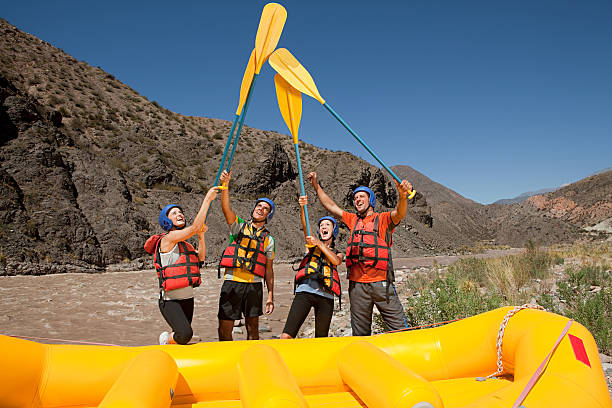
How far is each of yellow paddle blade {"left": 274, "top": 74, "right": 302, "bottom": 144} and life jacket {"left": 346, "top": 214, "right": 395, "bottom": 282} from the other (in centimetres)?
141

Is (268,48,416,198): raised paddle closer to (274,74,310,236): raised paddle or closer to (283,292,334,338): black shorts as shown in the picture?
(274,74,310,236): raised paddle

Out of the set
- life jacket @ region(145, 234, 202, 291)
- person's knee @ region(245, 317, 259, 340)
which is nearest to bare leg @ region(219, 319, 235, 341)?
person's knee @ region(245, 317, 259, 340)

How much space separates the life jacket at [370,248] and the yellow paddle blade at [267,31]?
6.13 feet

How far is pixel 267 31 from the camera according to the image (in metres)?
3.80

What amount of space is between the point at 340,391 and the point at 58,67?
117 ft

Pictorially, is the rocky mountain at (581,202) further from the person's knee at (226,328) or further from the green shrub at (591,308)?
the person's knee at (226,328)

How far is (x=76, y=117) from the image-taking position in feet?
83.2

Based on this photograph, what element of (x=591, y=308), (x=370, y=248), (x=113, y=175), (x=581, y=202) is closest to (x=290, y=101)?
(x=370, y=248)

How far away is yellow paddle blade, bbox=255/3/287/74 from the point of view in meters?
3.76

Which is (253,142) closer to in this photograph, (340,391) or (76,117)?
(76,117)

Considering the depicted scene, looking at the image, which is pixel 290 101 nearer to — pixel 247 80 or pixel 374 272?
pixel 247 80

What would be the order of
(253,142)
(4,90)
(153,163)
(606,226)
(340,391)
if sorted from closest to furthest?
(340,391) → (4,90) → (153,163) → (606,226) → (253,142)

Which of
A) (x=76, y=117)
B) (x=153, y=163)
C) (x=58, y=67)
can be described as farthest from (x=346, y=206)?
(x=58, y=67)

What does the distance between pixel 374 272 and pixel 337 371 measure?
1002 millimetres
